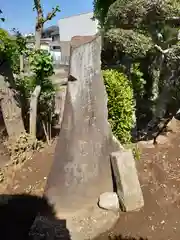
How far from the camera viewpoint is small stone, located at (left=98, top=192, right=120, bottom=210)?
5027 millimetres

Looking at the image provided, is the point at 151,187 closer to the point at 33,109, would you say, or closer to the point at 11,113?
the point at 33,109

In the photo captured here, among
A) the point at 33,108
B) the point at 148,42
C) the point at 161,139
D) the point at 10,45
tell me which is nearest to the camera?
the point at 10,45

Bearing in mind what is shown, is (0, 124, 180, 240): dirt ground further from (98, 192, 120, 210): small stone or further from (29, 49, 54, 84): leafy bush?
(29, 49, 54, 84): leafy bush

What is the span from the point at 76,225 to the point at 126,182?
40.4 inches

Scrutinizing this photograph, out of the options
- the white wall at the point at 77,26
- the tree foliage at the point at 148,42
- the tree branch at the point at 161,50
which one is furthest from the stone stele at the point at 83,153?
the white wall at the point at 77,26

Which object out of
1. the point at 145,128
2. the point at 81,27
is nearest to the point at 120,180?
the point at 145,128

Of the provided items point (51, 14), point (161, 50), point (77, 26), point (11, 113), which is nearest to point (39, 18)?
point (51, 14)

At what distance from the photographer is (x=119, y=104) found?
6.37 meters

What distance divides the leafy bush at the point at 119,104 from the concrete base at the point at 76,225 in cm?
198

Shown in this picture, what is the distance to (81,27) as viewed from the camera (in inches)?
1375

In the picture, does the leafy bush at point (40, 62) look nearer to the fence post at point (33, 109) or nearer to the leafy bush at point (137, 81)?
the fence post at point (33, 109)

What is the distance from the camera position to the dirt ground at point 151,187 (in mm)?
4812

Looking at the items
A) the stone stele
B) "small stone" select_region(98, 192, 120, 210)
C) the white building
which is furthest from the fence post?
the white building

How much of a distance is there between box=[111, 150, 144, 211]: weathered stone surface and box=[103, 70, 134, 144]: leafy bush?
1.42m
